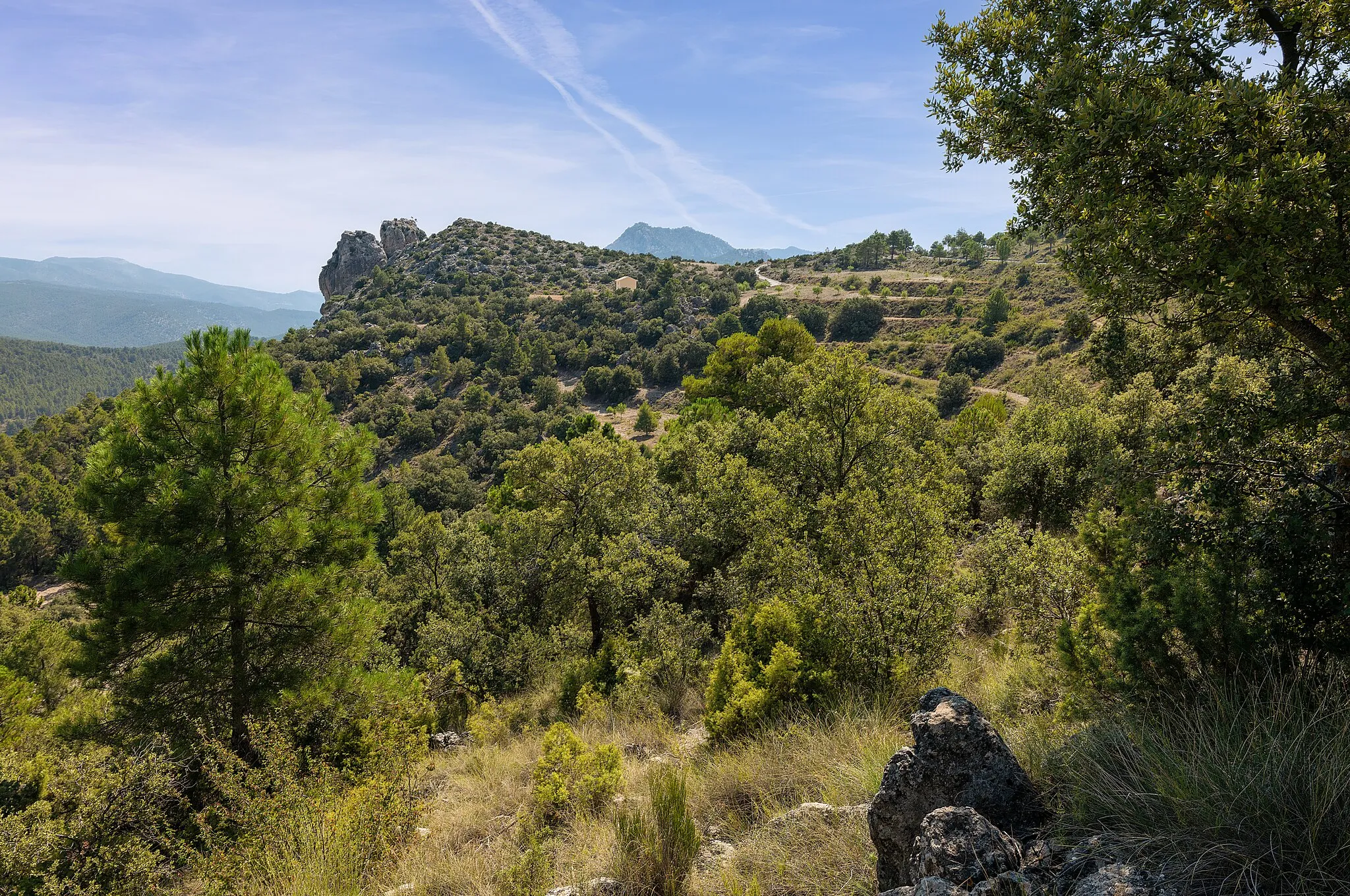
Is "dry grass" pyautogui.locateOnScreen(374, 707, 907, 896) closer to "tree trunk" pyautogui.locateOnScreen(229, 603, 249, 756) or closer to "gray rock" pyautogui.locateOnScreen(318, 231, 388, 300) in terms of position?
"tree trunk" pyautogui.locateOnScreen(229, 603, 249, 756)

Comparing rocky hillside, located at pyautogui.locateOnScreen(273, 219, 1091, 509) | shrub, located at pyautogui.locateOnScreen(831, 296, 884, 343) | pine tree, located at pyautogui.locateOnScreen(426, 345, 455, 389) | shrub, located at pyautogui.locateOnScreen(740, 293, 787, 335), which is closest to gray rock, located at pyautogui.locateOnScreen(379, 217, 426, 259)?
rocky hillside, located at pyautogui.locateOnScreen(273, 219, 1091, 509)

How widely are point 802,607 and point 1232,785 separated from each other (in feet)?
17.9

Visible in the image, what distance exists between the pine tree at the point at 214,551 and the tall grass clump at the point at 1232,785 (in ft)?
32.4

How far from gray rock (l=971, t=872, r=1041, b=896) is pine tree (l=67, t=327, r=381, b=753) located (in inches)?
366

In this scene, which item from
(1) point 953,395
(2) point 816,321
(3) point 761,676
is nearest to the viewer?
(3) point 761,676

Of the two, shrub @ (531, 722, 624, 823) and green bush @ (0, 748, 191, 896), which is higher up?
shrub @ (531, 722, 624, 823)

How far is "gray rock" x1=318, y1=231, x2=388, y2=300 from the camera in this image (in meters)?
130

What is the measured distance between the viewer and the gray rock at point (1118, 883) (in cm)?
286

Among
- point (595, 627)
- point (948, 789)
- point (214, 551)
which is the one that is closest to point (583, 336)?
point (595, 627)

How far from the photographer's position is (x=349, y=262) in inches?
5113

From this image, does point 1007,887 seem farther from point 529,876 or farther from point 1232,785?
point 529,876

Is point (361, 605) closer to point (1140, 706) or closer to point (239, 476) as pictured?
point (239, 476)

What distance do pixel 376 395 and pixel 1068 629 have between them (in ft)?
253

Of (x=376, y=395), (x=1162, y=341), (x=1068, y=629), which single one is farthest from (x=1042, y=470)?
(x=376, y=395)
